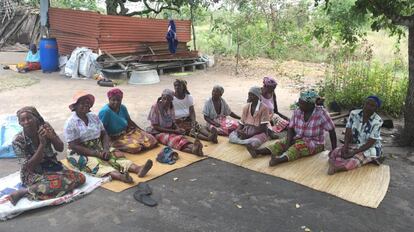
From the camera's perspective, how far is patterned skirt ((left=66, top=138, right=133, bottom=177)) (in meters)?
4.03

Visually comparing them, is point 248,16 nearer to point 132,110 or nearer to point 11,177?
point 132,110

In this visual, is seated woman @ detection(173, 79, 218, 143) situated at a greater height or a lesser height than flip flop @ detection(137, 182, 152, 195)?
greater

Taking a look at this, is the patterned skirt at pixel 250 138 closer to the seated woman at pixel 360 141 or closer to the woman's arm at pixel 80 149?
the seated woman at pixel 360 141

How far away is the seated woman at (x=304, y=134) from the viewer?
4422 millimetres

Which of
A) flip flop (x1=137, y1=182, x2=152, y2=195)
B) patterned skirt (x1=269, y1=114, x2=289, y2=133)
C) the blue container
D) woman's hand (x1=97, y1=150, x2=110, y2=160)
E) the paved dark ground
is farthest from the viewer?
the blue container

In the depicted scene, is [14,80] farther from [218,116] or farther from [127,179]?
[127,179]

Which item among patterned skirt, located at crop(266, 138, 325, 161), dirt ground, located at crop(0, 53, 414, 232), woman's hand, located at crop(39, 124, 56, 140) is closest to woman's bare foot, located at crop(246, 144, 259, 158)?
patterned skirt, located at crop(266, 138, 325, 161)

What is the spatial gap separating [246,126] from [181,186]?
62.9 inches

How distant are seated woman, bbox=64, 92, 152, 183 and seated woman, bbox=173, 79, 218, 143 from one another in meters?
1.37

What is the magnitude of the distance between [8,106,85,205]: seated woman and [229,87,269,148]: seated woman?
2.30 meters

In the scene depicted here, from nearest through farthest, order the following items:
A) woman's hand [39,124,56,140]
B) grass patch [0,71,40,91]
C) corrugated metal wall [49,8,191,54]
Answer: woman's hand [39,124,56,140] < grass patch [0,71,40,91] < corrugated metal wall [49,8,191,54]

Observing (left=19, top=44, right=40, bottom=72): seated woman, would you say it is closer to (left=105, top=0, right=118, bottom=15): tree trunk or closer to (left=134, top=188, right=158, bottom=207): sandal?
(left=105, top=0, right=118, bottom=15): tree trunk

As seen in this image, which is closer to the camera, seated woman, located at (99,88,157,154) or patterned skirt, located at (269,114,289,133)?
seated woman, located at (99,88,157,154)

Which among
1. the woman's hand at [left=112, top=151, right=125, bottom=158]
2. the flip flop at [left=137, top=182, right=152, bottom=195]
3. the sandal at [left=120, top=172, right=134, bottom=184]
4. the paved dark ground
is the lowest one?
the paved dark ground
